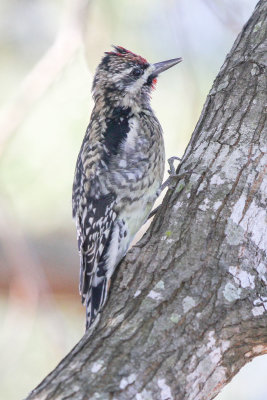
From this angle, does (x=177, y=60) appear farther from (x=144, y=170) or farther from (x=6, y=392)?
(x=6, y=392)

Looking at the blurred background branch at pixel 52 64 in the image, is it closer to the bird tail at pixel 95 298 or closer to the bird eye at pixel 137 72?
the bird eye at pixel 137 72

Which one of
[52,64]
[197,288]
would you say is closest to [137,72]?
[52,64]

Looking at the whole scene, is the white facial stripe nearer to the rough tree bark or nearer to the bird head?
the bird head

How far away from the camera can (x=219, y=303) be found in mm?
2229

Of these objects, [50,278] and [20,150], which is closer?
[50,278]

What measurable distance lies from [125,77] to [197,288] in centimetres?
213

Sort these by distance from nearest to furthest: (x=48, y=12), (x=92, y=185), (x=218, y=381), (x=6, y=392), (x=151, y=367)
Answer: (x=151, y=367) → (x=218, y=381) → (x=92, y=185) → (x=6, y=392) → (x=48, y=12)

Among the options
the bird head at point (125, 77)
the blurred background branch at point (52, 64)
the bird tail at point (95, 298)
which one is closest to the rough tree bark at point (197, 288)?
the bird tail at point (95, 298)

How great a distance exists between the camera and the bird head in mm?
4012

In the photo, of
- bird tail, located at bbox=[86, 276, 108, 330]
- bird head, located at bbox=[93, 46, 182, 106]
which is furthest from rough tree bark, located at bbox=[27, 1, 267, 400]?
bird head, located at bbox=[93, 46, 182, 106]

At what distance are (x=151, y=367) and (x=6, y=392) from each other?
11.6 ft

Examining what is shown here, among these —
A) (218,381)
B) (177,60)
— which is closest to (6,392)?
(177,60)

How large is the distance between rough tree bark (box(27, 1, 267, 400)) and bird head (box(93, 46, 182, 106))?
1.07m

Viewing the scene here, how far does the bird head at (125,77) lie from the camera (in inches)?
158
